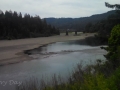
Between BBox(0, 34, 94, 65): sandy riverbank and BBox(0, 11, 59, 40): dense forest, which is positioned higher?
BBox(0, 11, 59, 40): dense forest

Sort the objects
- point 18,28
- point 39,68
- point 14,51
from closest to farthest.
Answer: point 39,68
point 14,51
point 18,28

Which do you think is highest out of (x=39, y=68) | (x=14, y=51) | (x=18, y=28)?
(x=18, y=28)

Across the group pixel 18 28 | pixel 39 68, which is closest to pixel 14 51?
pixel 39 68

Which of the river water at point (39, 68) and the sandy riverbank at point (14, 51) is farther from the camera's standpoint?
the sandy riverbank at point (14, 51)

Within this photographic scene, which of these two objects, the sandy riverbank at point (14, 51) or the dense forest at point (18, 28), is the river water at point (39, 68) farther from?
the dense forest at point (18, 28)

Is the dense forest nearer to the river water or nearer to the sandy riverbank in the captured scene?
the sandy riverbank

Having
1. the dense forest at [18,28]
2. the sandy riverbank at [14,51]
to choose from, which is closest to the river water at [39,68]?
the sandy riverbank at [14,51]

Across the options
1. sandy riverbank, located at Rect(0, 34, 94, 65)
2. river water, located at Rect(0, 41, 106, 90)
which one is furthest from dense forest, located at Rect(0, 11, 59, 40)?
river water, located at Rect(0, 41, 106, 90)

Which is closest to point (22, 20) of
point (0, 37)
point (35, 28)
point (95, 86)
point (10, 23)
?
point (35, 28)

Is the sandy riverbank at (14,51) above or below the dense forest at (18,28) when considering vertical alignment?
below

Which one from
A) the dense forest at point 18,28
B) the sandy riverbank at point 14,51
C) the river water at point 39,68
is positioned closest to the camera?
the river water at point 39,68

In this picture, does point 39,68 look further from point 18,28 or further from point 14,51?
point 18,28

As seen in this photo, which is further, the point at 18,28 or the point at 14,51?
the point at 18,28

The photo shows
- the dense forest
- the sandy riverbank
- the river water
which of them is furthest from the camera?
the dense forest
